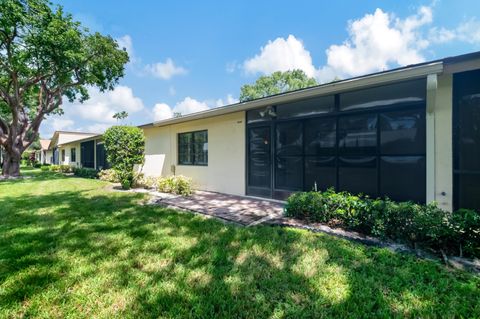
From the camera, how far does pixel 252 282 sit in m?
2.52

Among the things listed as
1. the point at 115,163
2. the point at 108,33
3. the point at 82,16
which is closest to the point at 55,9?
the point at 82,16

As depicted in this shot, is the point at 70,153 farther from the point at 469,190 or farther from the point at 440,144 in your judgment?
the point at 469,190

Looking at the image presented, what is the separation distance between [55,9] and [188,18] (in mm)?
8321

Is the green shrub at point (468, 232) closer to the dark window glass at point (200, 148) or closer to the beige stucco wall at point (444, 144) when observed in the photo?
the beige stucco wall at point (444, 144)

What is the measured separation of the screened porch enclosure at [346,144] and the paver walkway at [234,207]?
661 mm

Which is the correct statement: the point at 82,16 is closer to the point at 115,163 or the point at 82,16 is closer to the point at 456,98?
the point at 115,163

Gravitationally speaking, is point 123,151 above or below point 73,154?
below

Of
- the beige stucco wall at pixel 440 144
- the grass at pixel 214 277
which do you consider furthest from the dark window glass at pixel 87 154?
the beige stucco wall at pixel 440 144

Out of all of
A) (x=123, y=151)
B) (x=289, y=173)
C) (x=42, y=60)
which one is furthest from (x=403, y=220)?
(x=42, y=60)

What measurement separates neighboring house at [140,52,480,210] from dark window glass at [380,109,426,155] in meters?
A: 0.02

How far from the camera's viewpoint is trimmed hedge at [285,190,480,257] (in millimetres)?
3055

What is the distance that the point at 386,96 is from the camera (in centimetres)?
474

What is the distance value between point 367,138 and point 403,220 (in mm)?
2088

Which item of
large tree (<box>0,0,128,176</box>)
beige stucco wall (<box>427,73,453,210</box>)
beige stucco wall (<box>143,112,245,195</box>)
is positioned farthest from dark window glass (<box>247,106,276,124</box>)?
large tree (<box>0,0,128,176</box>)
